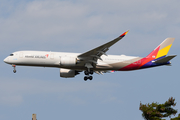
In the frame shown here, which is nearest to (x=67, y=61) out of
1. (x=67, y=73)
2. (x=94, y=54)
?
(x=94, y=54)

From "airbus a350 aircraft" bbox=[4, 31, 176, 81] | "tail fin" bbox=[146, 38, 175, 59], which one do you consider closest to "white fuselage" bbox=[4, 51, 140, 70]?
"airbus a350 aircraft" bbox=[4, 31, 176, 81]

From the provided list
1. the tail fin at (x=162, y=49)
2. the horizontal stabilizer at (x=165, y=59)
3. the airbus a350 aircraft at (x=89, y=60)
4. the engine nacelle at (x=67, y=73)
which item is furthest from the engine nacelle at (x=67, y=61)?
the horizontal stabilizer at (x=165, y=59)

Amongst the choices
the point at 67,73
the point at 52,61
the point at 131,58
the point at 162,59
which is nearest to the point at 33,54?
the point at 52,61

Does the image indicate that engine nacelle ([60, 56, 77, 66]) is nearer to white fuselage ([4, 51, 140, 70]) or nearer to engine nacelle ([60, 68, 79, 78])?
white fuselage ([4, 51, 140, 70])

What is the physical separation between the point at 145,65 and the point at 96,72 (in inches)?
268

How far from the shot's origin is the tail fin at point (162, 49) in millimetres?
49219

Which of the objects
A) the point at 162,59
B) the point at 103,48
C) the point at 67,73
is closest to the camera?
the point at 103,48

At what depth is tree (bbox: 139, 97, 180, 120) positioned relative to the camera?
3591cm

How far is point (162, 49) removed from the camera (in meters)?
50.2

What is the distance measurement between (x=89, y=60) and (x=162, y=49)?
1147 centimetres

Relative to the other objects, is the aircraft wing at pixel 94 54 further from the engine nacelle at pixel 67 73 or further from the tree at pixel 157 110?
the tree at pixel 157 110

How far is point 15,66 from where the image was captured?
1844 inches

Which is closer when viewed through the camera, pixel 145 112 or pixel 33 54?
pixel 145 112

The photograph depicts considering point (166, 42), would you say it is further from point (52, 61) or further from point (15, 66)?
point (15, 66)
